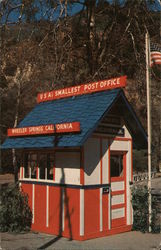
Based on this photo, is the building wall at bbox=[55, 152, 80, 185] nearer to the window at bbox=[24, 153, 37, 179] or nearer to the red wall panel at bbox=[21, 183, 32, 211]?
the window at bbox=[24, 153, 37, 179]

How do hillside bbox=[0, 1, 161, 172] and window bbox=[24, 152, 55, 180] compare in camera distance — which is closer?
window bbox=[24, 152, 55, 180]

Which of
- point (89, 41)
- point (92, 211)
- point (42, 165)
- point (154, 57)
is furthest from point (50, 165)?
point (89, 41)

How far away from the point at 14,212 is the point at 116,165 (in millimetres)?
3242

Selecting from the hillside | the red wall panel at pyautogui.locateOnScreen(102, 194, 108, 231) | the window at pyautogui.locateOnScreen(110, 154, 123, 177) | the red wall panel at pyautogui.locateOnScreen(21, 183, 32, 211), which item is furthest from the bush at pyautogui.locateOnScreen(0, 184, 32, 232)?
the hillside

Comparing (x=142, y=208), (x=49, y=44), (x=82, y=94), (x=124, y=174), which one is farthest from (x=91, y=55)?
(x=142, y=208)

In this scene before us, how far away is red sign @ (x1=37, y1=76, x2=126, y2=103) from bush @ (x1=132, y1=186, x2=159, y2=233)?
3.10 m

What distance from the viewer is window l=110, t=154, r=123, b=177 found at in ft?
34.2

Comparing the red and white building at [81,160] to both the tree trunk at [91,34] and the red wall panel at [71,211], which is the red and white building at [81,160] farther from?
the tree trunk at [91,34]

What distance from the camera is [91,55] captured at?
48.2ft

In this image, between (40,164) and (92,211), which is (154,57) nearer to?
(40,164)

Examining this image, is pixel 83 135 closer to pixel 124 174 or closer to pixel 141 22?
pixel 124 174

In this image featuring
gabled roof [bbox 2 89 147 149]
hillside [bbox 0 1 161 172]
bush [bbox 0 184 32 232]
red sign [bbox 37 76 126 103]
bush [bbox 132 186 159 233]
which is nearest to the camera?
gabled roof [bbox 2 89 147 149]

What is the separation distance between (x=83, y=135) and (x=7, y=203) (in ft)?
10.7

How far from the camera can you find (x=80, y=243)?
8.81 metres
